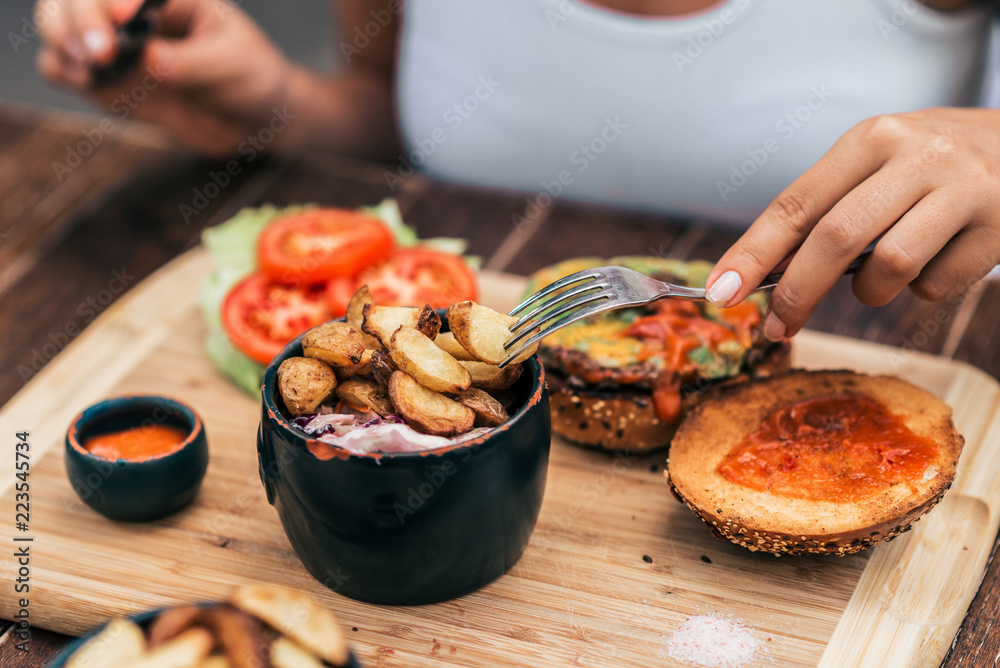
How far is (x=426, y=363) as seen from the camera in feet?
5.59

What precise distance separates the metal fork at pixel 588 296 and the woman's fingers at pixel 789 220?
0.05m

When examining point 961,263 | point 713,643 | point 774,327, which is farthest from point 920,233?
point 713,643

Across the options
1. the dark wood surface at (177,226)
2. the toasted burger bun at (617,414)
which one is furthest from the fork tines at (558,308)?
the dark wood surface at (177,226)

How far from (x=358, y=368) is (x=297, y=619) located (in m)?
0.61

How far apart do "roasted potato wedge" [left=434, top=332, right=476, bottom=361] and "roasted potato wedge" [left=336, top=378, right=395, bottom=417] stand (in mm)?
152

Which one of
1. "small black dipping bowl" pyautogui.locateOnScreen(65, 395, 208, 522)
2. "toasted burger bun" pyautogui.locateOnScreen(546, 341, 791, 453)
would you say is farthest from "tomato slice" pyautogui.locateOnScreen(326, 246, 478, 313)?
"small black dipping bowl" pyautogui.locateOnScreen(65, 395, 208, 522)

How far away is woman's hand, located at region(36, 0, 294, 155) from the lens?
322 cm

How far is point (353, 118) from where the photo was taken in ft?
13.5

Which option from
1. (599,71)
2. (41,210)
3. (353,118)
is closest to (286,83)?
(353,118)

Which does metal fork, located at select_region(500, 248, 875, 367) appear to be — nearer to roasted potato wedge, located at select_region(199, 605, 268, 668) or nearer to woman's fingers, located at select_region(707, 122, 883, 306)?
woman's fingers, located at select_region(707, 122, 883, 306)

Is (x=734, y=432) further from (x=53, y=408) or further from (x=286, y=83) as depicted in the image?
(x=286, y=83)

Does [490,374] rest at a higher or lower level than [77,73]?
higher

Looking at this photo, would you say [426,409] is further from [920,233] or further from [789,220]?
[920,233]

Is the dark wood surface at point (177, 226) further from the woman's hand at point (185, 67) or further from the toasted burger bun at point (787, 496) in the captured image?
the toasted burger bun at point (787, 496)
